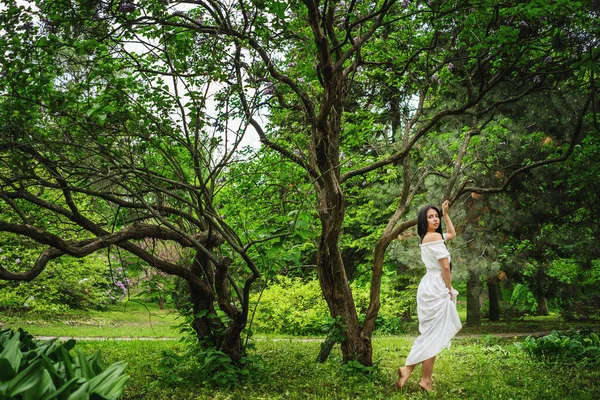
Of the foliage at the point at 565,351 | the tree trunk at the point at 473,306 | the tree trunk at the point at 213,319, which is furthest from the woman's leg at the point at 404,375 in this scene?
the tree trunk at the point at 473,306

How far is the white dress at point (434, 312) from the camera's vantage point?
6219mm

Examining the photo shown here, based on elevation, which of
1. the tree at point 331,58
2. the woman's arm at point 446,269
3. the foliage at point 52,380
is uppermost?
the tree at point 331,58

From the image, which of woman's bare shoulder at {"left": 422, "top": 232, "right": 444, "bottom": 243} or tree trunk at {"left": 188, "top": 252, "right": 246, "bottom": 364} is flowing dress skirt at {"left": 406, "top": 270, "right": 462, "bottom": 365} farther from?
tree trunk at {"left": 188, "top": 252, "right": 246, "bottom": 364}

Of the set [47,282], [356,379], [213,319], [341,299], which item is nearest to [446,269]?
[341,299]

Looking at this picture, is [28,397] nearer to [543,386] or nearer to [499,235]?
[543,386]

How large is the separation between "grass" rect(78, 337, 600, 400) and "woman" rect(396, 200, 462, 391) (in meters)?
0.34

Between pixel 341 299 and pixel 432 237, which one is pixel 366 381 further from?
pixel 432 237

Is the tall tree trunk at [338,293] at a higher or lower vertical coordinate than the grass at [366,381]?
higher

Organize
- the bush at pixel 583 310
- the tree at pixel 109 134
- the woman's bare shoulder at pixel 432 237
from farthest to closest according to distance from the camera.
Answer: the bush at pixel 583 310
the woman's bare shoulder at pixel 432 237
the tree at pixel 109 134

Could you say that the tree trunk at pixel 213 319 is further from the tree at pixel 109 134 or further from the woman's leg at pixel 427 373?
the woman's leg at pixel 427 373

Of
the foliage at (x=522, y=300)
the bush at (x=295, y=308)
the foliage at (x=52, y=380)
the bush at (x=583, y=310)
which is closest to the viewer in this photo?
the foliage at (x=52, y=380)

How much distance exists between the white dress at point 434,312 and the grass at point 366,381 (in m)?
0.50

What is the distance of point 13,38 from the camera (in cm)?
523

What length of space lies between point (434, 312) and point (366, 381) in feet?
4.02
